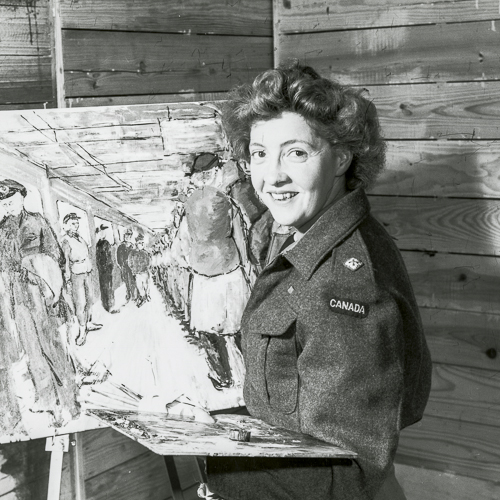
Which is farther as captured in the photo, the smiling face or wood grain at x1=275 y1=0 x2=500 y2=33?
wood grain at x1=275 y1=0 x2=500 y2=33

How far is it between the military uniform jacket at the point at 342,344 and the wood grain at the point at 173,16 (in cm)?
78

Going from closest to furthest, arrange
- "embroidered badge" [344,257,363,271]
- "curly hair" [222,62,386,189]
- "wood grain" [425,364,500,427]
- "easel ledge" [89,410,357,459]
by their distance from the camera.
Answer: "easel ledge" [89,410,357,459] < "embroidered badge" [344,257,363,271] < "curly hair" [222,62,386,189] < "wood grain" [425,364,500,427]

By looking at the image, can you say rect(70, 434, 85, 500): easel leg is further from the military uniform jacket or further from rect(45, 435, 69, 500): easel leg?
the military uniform jacket

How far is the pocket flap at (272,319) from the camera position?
1585mm

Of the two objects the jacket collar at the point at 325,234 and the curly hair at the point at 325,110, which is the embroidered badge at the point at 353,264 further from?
the curly hair at the point at 325,110

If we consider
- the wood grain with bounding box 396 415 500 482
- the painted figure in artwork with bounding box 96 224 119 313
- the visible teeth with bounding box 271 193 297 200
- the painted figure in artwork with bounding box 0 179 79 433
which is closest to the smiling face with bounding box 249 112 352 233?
the visible teeth with bounding box 271 193 297 200

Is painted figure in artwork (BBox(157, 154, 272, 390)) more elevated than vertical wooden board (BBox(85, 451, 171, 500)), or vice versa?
painted figure in artwork (BBox(157, 154, 272, 390))

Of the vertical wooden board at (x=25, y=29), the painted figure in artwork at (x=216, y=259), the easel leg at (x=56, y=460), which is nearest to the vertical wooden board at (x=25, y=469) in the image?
the easel leg at (x=56, y=460)

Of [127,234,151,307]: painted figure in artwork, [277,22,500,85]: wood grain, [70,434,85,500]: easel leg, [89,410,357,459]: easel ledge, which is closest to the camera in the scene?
[89,410,357,459]: easel ledge

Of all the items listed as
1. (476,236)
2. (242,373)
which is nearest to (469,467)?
(476,236)

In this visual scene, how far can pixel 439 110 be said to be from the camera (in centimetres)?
231

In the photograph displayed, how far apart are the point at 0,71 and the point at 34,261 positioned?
44 cm

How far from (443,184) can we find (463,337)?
1.47 feet

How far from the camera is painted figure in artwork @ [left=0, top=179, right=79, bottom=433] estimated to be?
5.55 feet
